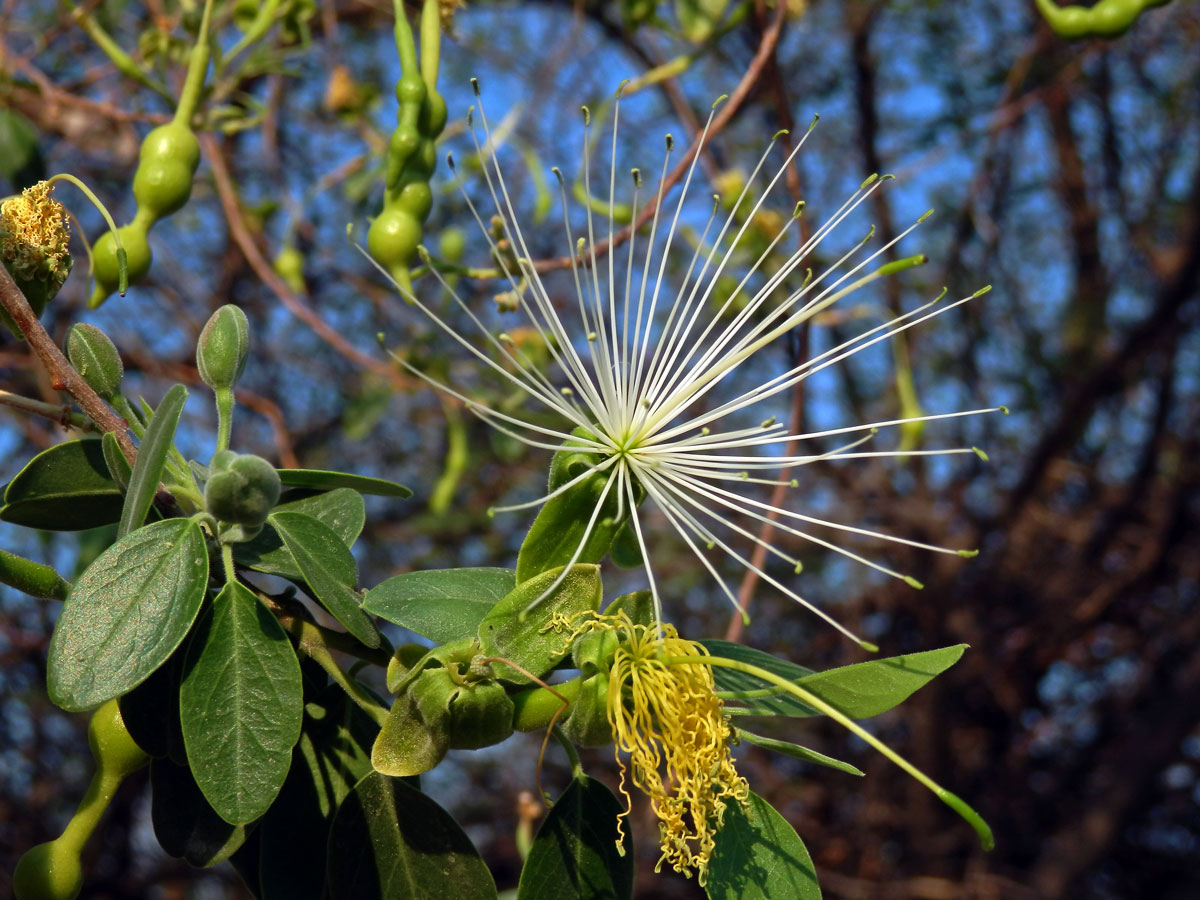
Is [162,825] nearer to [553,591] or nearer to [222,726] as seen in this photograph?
[222,726]

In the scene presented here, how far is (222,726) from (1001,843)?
4.01 meters

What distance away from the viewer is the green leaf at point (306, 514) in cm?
104

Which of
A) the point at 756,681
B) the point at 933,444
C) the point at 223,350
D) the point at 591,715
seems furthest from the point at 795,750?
the point at 933,444

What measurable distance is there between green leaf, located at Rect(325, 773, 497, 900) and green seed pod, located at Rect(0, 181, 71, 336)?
1.74 feet

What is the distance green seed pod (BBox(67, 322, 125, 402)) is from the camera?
104cm

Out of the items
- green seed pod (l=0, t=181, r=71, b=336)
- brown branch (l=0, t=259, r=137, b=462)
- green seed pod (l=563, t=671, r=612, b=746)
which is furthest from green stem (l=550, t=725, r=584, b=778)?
green seed pod (l=0, t=181, r=71, b=336)

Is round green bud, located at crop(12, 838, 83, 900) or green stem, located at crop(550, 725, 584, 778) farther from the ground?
green stem, located at crop(550, 725, 584, 778)

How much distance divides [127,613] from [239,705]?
0.37 feet

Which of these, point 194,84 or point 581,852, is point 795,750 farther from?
point 194,84

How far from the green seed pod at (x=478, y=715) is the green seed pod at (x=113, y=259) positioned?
27.5 inches

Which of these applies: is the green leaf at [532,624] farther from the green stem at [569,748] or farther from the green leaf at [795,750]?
the green leaf at [795,750]

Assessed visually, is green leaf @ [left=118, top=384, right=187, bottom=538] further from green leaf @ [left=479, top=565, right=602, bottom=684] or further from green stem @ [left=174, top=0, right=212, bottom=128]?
green stem @ [left=174, top=0, right=212, bottom=128]

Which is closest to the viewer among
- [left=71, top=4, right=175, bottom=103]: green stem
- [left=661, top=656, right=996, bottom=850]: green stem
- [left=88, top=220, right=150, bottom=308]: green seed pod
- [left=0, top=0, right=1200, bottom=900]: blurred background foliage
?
[left=661, top=656, right=996, bottom=850]: green stem

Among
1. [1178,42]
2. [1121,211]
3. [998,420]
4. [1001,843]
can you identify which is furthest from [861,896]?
[1178,42]
